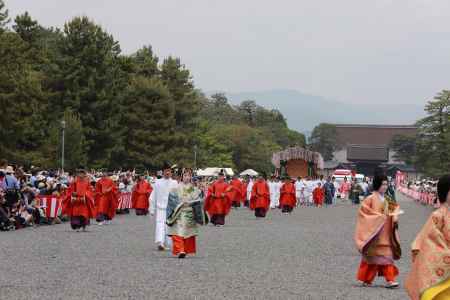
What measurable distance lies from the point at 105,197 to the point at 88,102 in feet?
92.1

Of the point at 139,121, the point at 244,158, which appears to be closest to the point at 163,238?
the point at 139,121

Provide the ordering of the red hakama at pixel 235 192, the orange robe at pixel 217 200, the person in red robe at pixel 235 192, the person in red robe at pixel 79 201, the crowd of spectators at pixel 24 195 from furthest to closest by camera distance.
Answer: the person in red robe at pixel 235 192
the red hakama at pixel 235 192
the orange robe at pixel 217 200
the person in red robe at pixel 79 201
the crowd of spectators at pixel 24 195

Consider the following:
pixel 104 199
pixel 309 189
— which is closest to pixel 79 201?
pixel 104 199

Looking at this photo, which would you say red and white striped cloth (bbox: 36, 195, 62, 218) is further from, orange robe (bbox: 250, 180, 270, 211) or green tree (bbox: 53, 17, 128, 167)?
green tree (bbox: 53, 17, 128, 167)

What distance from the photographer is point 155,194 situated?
19141 mm

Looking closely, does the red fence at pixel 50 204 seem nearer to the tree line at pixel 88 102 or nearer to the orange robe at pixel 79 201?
the orange robe at pixel 79 201

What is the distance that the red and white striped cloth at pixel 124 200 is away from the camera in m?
35.8

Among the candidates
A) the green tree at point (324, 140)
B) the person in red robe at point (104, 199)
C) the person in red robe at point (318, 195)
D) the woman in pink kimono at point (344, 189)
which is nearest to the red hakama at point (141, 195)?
the person in red robe at point (104, 199)

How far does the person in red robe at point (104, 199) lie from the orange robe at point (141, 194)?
4253mm

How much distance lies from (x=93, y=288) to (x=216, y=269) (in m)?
3.15

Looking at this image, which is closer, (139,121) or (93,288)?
(93,288)

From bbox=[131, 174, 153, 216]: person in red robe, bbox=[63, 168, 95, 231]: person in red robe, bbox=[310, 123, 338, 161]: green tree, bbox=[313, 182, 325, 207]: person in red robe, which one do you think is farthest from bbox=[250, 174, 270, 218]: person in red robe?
bbox=[310, 123, 338, 161]: green tree

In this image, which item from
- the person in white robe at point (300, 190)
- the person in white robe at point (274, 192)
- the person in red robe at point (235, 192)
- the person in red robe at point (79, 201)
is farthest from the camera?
the person in white robe at point (300, 190)

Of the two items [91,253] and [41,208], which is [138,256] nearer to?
[91,253]
